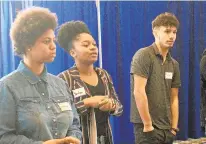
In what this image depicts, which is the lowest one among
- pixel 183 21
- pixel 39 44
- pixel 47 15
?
pixel 39 44

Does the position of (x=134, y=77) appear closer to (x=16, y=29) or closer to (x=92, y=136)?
(x=92, y=136)

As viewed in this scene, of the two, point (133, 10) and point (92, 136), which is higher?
point (133, 10)

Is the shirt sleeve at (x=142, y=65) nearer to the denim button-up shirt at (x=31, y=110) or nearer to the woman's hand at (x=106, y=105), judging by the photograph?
the woman's hand at (x=106, y=105)

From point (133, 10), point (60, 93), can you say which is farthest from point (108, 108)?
point (133, 10)

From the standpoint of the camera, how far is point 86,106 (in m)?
1.89

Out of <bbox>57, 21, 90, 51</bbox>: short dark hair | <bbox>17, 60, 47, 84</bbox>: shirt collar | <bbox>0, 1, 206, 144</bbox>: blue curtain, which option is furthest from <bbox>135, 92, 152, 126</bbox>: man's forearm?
<bbox>0, 1, 206, 144</bbox>: blue curtain

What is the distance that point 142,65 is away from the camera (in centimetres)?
240

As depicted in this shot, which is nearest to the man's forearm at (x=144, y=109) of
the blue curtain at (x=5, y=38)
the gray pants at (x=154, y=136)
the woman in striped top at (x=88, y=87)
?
the gray pants at (x=154, y=136)

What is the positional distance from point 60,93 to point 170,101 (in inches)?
47.7

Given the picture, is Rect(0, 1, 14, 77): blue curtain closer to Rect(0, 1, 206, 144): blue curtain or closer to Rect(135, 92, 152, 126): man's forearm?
Rect(0, 1, 206, 144): blue curtain

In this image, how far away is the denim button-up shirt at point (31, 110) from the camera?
1.40m

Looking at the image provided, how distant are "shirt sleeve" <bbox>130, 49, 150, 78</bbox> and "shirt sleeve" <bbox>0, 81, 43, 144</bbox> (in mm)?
1155

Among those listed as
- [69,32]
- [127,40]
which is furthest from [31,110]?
[127,40]

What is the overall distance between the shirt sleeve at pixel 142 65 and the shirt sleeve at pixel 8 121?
3.79 feet
